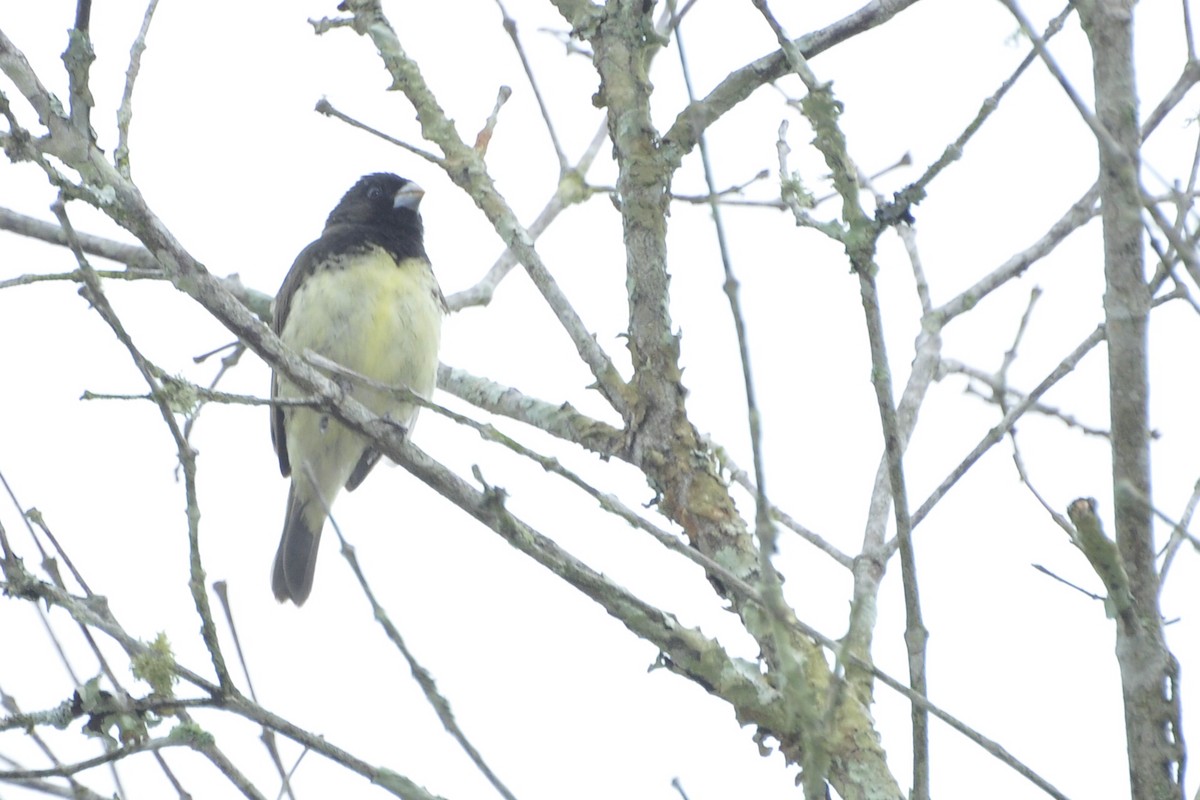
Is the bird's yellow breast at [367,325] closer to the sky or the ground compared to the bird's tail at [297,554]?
closer to the sky

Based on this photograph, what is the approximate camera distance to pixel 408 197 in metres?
6.99

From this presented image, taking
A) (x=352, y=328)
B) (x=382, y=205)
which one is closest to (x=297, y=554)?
(x=352, y=328)

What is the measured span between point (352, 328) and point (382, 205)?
1067 mm

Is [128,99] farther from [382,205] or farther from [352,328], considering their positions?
[382,205]

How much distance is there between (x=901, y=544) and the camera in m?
2.20

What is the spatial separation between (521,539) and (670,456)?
0.92m

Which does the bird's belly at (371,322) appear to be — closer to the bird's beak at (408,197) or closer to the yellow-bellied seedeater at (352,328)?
the yellow-bellied seedeater at (352,328)

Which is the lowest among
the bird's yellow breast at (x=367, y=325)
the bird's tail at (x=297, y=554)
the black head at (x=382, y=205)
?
the bird's tail at (x=297, y=554)

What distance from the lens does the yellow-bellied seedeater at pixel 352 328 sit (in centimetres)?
609

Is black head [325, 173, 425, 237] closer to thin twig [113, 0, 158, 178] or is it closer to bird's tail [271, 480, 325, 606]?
bird's tail [271, 480, 325, 606]

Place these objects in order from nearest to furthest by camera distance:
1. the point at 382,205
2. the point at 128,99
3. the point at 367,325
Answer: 1. the point at 128,99
2. the point at 367,325
3. the point at 382,205

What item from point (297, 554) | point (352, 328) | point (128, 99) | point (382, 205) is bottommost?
point (128, 99)

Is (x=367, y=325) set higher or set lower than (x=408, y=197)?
lower

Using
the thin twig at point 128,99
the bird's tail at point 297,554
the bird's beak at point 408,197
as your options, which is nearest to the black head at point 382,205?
the bird's beak at point 408,197
